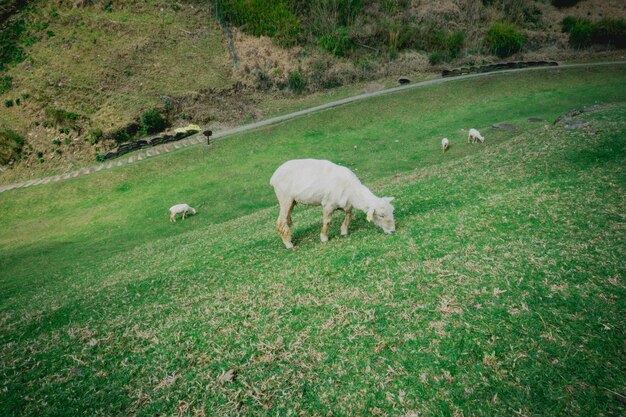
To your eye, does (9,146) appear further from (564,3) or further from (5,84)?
(564,3)

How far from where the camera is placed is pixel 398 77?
45125 millimetres

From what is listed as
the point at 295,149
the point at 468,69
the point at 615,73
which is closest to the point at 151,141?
the point at 295,149

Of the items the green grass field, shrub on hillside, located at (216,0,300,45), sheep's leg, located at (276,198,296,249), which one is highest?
shrub on hillside, located at (216,0,300,45)

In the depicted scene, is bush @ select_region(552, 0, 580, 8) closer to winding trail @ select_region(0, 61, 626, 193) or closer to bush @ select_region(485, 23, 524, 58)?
bush @ select_region(485, 23, 524, 58)

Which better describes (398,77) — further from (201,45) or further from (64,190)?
(64,190)

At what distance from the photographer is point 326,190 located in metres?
9.77

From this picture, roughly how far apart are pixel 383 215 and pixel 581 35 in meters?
55.3

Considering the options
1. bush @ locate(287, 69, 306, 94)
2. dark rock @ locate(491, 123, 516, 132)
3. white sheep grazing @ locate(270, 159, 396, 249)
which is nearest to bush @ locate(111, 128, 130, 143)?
bush @ locate(287, 69, 306, 94)

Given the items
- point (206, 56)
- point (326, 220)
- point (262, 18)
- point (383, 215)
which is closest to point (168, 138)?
point (206, 56)

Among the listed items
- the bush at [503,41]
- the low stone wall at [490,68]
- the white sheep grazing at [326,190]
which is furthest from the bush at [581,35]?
the white sheep grazing at [326,190]

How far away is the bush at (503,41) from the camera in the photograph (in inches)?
1852

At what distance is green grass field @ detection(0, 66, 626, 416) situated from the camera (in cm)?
559

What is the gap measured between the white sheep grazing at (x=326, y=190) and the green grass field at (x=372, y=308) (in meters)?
1.07

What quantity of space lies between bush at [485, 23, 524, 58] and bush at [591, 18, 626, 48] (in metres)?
9.04
